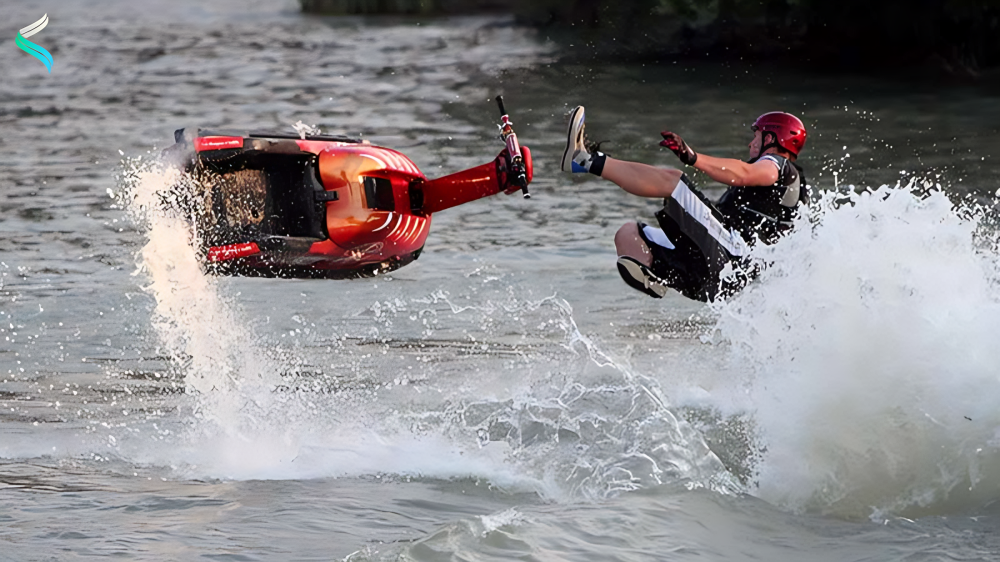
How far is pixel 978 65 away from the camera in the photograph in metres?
26.5

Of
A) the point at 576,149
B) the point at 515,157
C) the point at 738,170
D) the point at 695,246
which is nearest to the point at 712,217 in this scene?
the point at 695,246

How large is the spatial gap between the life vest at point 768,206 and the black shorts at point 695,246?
0.14 metres

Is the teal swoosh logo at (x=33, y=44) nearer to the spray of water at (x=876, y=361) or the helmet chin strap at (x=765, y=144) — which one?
the helmet chin strap at (x=765, y=144)

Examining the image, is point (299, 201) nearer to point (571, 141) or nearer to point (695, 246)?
point (571, 141)

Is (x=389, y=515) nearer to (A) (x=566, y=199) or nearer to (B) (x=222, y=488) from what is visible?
(B) (x=222, y=488)

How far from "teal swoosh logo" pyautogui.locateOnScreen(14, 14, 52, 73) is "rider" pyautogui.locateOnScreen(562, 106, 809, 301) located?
75.7ft

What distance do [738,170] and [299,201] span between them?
260cm

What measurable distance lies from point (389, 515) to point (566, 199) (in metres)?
9.85

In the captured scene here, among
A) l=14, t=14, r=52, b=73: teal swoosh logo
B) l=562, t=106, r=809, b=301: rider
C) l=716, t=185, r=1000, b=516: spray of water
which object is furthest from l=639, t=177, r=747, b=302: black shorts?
l=14, t=14, r=52, b=73: teal swoosh logo

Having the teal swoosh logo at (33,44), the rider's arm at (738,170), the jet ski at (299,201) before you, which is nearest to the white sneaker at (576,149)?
the rider's arm at (738,170)

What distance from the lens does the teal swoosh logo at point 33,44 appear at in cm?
3065

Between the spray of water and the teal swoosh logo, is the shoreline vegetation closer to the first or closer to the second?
the teal swoosh logo

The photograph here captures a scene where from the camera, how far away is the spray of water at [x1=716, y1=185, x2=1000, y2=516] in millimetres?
7254

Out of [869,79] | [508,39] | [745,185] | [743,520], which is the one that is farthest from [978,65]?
[743,520]
